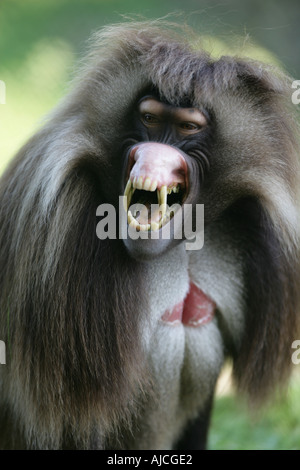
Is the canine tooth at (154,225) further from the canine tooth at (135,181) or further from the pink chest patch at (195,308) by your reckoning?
the pink chest patch at (195,308)

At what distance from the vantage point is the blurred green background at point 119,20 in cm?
318

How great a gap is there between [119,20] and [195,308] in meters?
1.69

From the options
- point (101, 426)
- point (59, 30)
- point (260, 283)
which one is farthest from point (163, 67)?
point (59, 30)

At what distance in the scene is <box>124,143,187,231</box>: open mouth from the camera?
2.30 metres

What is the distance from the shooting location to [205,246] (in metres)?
2.91

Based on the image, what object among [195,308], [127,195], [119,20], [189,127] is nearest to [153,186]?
[127,195]

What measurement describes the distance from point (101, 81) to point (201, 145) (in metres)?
0.40

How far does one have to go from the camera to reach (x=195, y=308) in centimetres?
290

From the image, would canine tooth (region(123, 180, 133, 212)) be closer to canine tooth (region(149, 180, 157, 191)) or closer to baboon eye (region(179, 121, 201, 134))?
canine tooth (region(149, 180, 157, 191))

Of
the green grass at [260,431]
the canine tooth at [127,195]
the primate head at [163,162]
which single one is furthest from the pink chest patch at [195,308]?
the green grass at [260,431]

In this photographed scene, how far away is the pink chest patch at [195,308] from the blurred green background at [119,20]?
44 centimetres

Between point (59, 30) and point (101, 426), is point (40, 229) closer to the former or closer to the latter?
point (101, 426)

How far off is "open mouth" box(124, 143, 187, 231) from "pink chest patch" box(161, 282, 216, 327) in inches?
19.1

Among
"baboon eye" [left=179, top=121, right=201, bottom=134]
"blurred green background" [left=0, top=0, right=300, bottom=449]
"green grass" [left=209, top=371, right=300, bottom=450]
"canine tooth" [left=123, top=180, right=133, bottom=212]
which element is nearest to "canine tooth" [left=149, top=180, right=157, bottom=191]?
"canine tooth" [left=123, top=180, right=133, bottom=212]
